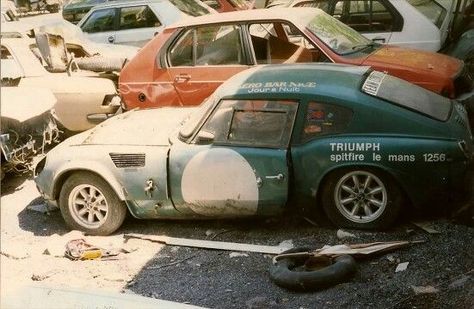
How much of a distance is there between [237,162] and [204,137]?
0.35 m

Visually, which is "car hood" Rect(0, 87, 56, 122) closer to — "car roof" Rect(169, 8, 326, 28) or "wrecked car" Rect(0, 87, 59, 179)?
"wrecked car" Rect(0, 87, 59, 179)

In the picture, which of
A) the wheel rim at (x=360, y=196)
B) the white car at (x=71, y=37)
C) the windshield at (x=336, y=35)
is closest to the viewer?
the wheel rim at (x=360, y=196)

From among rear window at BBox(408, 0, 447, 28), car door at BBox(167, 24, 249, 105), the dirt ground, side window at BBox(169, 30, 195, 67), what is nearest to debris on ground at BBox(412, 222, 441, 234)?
the dirt ground

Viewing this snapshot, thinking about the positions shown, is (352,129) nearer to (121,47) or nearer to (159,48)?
(159,48)

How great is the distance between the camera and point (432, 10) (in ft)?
22.8

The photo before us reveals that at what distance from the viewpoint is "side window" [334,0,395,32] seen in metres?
6.73

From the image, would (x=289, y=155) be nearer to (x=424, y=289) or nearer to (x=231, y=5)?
(x=424, y=289)

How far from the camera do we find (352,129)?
4.35 metres

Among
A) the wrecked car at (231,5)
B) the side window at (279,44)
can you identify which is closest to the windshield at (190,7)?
the wrecked car at (231,5)

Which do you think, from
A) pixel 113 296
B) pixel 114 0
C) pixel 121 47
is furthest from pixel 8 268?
pixel 114 0

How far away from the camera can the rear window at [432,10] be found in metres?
6.75

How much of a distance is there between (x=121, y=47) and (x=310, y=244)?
17.2 ft

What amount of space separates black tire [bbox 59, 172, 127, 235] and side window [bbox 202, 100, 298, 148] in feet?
3.29

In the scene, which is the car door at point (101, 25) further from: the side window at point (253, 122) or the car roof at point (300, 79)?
the side window at point (253, 122)
